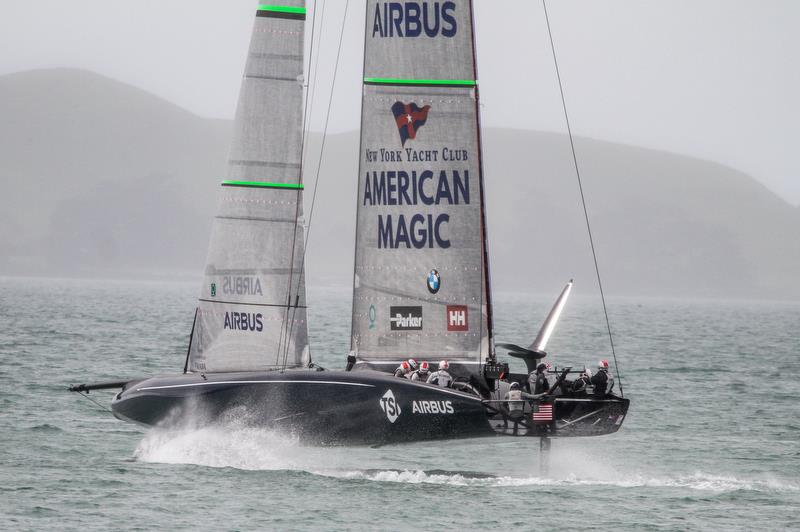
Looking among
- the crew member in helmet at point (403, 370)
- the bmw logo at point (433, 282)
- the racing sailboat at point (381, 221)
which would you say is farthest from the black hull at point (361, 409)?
the bmw logo at point (433, 282)

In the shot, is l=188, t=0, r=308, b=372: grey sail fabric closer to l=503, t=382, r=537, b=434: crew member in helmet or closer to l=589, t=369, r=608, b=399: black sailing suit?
l=503, t=382, r=537, b=434: crew member in helmet

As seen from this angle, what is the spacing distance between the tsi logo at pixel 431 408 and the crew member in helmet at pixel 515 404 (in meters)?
0.97

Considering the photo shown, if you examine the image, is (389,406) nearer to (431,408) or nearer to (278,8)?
(431,408)

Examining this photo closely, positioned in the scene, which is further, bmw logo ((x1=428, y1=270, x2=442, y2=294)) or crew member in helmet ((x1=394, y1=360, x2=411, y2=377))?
bmw logo ((x1=428, y1=270, x2=442, y2=294))

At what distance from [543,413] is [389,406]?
2555 mm

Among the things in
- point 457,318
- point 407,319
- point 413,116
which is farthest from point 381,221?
point 457,318

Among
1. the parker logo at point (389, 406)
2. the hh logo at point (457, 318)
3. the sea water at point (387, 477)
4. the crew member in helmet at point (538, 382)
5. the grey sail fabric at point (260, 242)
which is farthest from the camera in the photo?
the grey sail fabric at point (260, 242)

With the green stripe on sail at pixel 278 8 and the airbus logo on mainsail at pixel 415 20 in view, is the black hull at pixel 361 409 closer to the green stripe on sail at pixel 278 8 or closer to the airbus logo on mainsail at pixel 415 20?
the airbus logo on mainsail at pixel 415 20

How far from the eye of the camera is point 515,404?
21.7 m

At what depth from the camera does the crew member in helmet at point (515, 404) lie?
70.7 feet

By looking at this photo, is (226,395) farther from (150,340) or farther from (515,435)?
(150,340)

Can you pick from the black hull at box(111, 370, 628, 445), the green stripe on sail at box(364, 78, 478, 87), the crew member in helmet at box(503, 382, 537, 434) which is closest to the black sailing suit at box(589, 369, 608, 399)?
the black hull at box(111, 370, 628, 445)

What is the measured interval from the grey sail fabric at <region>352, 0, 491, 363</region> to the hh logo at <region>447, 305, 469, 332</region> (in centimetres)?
2

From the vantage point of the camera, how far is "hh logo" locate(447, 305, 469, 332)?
910 inches
